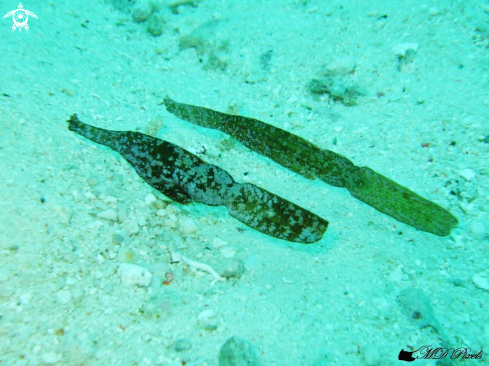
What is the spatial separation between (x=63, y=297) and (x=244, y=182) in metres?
1.86

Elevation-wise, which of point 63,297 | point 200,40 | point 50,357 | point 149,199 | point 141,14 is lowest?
point 50,357

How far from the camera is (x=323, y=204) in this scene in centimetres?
315

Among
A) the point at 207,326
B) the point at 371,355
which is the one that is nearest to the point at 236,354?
the point at 207,326

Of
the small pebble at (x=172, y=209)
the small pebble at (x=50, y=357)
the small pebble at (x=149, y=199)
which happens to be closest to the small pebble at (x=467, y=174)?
the small pebble at (x=172, y=209)

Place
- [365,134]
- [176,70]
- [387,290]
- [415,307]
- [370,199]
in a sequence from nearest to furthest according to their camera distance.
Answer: [415,307] → [387,290] → [370,199] → [365,134] → [176,70]

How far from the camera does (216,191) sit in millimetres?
2566

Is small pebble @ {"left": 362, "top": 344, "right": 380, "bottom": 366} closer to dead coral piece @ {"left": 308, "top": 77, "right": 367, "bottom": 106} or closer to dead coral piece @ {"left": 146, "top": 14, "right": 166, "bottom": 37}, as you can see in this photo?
dead coral piece @ {"left": 308, "top": 77, "right": 367, "bottom": 106}

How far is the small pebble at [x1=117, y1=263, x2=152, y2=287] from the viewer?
2129mm

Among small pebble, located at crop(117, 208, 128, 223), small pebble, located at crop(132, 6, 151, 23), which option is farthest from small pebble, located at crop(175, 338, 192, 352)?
small pebble, located at crop(132, 6, 151, 23)

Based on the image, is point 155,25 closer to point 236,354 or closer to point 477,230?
point 236,354

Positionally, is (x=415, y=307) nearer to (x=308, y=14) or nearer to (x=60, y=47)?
(x=308, y=14)

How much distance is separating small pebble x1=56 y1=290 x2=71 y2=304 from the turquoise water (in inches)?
0.4

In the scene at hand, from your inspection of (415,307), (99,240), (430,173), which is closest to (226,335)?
(99,240)

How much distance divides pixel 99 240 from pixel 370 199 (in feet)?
9.01
